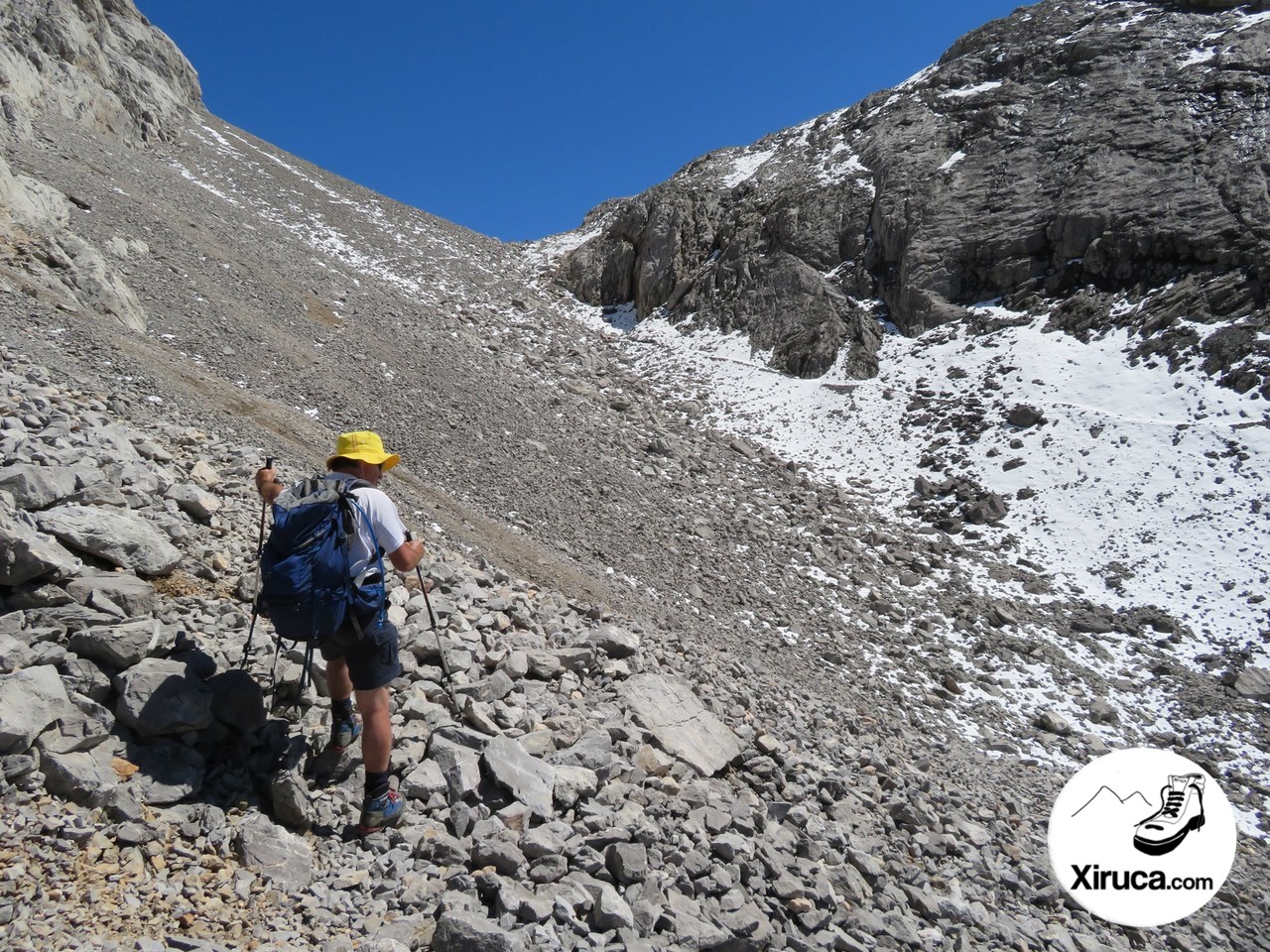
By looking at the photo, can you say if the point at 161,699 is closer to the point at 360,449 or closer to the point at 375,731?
the point at 375,731

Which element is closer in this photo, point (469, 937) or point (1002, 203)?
point (469, 937)

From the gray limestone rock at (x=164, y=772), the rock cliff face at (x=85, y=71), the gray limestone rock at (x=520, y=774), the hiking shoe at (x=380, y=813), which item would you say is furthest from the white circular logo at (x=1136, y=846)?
the rock cliff face at (x=85, y=71)

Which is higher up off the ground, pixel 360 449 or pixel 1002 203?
→ pixel 1002 203

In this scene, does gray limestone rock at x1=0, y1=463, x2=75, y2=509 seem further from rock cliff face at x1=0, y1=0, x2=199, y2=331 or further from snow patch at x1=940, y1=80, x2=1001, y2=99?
snow patch at x1=940, y1=80, x2=1001, y2=99

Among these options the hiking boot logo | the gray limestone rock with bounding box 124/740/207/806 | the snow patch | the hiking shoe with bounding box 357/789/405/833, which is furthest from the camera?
the snow patch

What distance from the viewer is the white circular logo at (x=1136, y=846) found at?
21.2 feet

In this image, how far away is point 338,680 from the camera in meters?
4.36

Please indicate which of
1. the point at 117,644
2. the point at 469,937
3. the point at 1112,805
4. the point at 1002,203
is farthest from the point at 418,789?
the point at 1002,203

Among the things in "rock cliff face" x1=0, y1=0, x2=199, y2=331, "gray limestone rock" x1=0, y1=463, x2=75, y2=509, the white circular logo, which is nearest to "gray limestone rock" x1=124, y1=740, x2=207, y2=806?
"gray limestone rock" x1=0, y1=463, x2=75, y2=509

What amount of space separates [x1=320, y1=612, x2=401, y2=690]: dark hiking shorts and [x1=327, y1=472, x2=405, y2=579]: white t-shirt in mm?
295

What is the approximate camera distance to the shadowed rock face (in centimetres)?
2200

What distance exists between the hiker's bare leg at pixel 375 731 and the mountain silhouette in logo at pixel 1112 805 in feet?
22.6

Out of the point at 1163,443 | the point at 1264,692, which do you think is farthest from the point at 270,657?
the point at 1163,443

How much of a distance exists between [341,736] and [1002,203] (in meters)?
28.4
